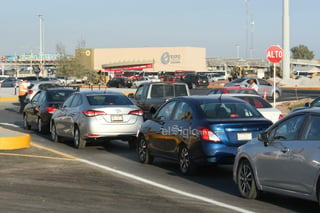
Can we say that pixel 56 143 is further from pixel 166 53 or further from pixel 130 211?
pixel 166 53

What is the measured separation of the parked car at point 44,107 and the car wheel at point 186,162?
9366 millimetres

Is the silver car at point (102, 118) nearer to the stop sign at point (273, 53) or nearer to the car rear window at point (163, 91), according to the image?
the car rear window at point (163, 91)

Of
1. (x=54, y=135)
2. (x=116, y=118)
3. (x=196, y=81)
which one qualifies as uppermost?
(x=196, y=81)

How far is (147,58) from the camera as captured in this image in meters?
123

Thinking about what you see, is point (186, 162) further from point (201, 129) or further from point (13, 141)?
point (13, 141)

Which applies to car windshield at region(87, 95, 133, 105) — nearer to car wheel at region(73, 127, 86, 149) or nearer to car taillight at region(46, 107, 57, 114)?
car wheel at region(73, 127, 86, 149)

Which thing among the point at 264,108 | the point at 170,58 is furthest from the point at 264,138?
the point at 170,58

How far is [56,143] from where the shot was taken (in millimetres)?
18906

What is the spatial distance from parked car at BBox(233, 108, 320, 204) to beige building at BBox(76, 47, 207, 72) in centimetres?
11058

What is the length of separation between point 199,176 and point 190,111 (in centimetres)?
126

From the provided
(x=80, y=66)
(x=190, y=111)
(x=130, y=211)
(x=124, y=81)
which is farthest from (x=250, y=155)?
(x=80, y=66)

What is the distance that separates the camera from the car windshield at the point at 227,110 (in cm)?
1226

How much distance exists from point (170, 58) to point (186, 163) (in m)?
110

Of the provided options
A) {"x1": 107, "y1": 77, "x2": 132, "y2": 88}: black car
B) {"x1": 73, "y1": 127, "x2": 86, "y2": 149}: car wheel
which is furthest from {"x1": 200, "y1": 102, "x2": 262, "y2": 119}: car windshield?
{"x1": 107, "y1": 77, "x2": 132, "y2": 88}: black car
